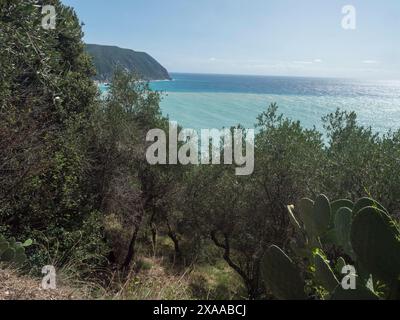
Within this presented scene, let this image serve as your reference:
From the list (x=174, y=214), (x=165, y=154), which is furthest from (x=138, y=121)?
(x=174, y=214)

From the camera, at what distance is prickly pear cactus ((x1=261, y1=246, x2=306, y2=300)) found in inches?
151

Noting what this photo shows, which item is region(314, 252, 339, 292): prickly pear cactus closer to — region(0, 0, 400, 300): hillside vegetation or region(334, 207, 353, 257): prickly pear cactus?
region(0, 0, 400, 300): hillside vegetation

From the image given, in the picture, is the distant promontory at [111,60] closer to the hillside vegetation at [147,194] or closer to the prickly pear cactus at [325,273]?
the hillside vegetation at [147,194]

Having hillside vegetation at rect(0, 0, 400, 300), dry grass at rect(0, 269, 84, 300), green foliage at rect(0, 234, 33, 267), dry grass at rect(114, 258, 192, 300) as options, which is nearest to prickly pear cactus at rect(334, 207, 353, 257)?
hillside vegetation at rect(0, 0, 400, 300)

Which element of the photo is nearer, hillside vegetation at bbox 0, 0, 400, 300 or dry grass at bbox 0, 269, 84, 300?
dry grass at bbox 0, 269, 84, 300

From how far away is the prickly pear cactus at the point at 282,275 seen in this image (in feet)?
12.6

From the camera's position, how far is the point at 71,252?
405 inches

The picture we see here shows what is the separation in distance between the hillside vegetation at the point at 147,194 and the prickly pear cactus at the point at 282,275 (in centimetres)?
1

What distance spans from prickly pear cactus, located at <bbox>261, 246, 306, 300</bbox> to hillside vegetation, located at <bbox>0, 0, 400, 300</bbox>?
12mm

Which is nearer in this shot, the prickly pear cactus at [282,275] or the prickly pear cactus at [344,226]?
the prickly pear cactus at [282,275]

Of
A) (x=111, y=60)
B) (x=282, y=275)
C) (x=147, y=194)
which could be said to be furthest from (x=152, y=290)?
(x=111, y=60)

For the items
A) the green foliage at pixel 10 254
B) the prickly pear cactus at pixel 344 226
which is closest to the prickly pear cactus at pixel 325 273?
the prickly pear cactus at pixel 344 226

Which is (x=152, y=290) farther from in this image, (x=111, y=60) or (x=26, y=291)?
(x=111, y=60)
